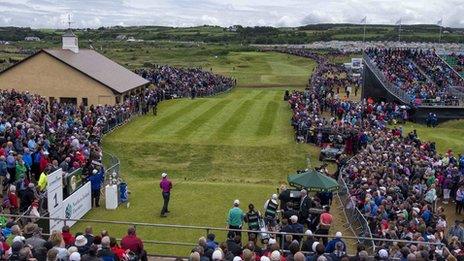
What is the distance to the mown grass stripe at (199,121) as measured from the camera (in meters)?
31.6

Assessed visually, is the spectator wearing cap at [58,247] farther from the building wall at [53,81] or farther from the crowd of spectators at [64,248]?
the building wall at [53,81]

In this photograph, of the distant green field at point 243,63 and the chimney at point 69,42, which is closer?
the chimney at point 69,42

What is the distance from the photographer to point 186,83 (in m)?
52.1

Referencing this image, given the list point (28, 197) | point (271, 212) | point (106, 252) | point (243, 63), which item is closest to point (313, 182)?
point (271, 212)

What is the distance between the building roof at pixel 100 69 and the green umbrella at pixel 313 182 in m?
22.6

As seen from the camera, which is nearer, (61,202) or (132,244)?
(132,244)

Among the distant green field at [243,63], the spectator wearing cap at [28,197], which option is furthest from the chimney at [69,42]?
the spectator wearing cap at [28,197]

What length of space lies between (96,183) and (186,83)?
33.8 metres

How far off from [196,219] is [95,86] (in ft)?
72.6

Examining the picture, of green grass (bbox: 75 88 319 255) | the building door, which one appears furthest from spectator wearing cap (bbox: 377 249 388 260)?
the building door

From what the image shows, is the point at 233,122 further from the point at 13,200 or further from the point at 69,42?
the point at 13,200

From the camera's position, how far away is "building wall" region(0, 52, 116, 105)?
38094 millimetres

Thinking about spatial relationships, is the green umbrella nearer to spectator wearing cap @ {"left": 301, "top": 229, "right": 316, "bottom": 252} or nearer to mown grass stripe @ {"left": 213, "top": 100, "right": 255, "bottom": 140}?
spectator wearing cap @ {"left": 301, "top": 229, "right": 316, "bottom": 252}

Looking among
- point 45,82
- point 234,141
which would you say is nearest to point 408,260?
point 234,141
